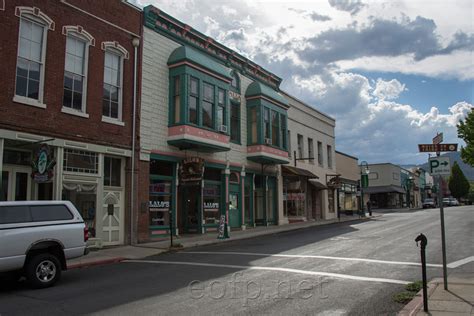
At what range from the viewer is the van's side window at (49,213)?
9492mm

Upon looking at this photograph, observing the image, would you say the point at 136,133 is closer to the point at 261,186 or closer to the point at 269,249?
the point at 269,249

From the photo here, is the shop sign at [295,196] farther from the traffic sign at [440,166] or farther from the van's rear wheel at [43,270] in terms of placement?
the van's rear wheel at [43,270]

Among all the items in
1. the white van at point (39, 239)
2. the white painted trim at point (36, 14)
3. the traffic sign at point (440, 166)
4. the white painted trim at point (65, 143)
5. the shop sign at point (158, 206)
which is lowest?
the white van at point (39, 239)

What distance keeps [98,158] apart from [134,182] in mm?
1875

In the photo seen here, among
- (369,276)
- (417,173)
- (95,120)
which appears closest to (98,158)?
(95,120)

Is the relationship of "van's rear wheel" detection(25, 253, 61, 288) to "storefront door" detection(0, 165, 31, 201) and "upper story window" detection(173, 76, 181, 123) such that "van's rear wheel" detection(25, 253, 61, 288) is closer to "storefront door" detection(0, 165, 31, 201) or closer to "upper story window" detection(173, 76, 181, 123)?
"storefront door" detection(0, 165, 31, 201)

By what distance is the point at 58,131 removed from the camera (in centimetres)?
1470

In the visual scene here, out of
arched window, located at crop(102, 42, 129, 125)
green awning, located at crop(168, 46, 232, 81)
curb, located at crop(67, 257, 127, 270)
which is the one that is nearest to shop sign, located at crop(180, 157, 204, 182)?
arched window, located at crop(102, 42, 129, 125)

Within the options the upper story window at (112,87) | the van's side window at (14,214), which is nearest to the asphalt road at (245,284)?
the van's side window at (14,214)

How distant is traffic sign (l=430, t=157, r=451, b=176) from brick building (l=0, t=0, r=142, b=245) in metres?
10.3

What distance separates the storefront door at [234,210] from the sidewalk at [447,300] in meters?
15.6

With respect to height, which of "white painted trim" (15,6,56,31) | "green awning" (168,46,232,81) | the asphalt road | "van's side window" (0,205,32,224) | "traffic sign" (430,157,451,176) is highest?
"green awning" (168,46,232,81)

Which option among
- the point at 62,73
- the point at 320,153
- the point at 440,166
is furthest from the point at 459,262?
the point at 320,153

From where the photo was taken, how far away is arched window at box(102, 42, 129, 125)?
16969 millimetres
